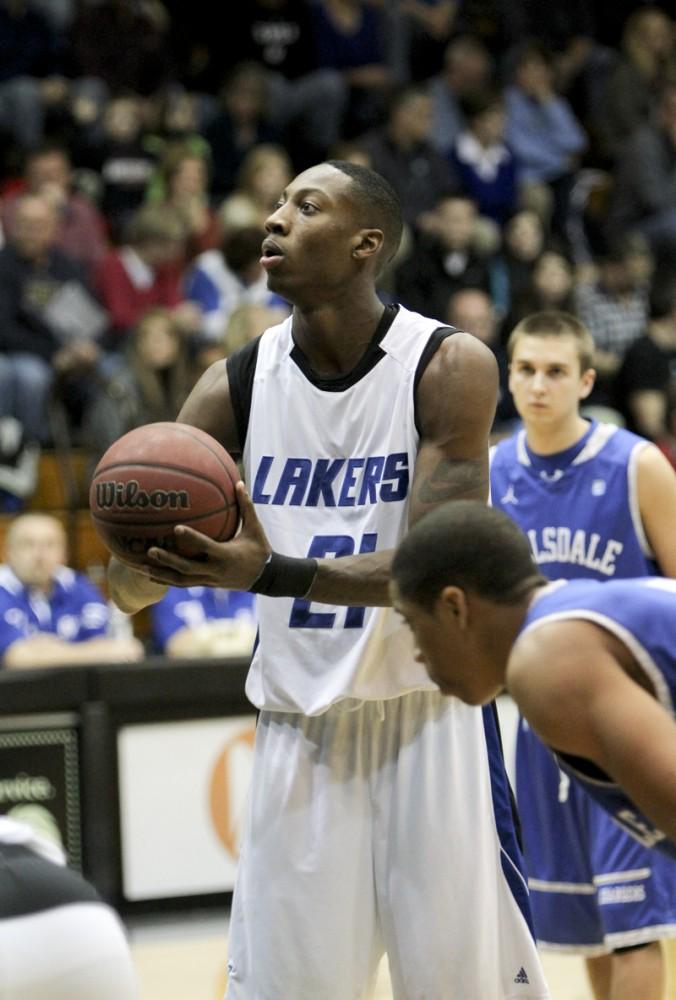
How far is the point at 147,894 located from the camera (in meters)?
6.79

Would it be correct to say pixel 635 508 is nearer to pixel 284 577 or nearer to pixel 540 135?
pixel 284 577

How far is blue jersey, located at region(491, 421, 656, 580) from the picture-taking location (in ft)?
15.6

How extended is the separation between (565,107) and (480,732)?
958cm

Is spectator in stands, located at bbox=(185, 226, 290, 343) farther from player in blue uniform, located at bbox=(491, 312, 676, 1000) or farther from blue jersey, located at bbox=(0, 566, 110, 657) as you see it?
player in blue uniform, located at bbox=(491, 312, 676, 1000)

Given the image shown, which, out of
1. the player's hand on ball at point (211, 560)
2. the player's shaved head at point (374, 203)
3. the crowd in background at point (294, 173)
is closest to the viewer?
the player's hand on ball at point (211, 560)

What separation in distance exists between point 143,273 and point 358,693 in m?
6.21

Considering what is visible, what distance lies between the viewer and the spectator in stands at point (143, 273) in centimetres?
926

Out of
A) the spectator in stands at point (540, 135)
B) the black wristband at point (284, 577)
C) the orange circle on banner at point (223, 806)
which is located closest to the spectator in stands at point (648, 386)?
the spectator in stands at point (540, 135)

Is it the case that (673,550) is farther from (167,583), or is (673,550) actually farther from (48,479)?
(48,479)

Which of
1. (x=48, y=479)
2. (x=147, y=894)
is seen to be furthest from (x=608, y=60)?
(x=147, y=894)

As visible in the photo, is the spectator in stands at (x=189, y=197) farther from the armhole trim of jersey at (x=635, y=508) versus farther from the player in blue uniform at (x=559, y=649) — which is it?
the player in blue uniform at (x=559, y=649)

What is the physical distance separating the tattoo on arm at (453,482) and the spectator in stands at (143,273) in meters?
5.89

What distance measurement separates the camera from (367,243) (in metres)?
3.68

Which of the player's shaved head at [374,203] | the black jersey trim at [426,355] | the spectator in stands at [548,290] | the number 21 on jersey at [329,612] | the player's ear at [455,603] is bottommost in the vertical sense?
the spectator in stands at [548,290]
